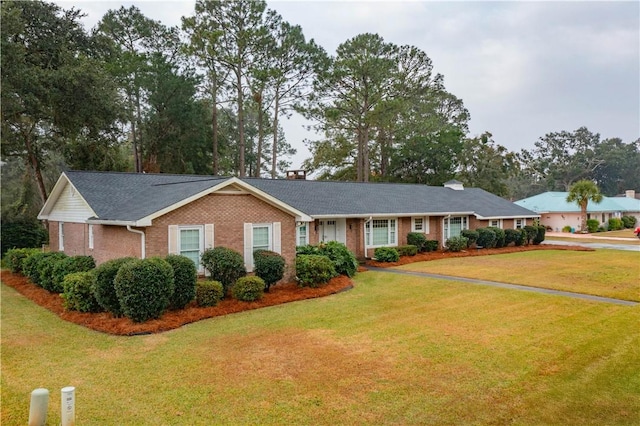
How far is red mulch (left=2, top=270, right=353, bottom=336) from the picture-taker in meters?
10.6

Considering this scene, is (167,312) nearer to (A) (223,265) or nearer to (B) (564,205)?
(A) (223,265)

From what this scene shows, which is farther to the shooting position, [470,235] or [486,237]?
[486,237]

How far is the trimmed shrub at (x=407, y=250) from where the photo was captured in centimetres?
2358

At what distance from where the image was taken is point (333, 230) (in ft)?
74.0

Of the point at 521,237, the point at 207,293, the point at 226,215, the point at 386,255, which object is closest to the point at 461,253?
the point at 386,255

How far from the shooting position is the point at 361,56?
3703 centimetres

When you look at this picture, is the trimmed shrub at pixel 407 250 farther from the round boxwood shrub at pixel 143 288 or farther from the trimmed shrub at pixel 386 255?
the round boxwood shrub at pixel 143 288

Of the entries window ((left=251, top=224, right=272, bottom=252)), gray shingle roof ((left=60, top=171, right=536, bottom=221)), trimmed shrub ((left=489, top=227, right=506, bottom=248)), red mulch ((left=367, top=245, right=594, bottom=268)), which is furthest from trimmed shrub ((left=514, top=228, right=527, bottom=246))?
window ((left=251, top=224, right=272, bottom=252))

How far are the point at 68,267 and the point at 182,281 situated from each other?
17.7ft

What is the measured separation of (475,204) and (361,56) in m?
16.0

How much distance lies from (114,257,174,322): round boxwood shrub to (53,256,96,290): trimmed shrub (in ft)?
15.6

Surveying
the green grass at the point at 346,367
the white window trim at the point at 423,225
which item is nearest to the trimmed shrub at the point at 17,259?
the green grass at the point at 346,367

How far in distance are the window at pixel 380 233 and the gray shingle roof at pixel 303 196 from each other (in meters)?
0.70

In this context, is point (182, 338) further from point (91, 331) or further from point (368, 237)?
point (368, 237)
